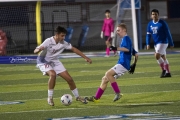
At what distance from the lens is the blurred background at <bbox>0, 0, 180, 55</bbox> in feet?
96.2

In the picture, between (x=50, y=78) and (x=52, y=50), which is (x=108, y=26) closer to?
(x=52, y=50)

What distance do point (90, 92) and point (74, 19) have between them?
1845 centimetres

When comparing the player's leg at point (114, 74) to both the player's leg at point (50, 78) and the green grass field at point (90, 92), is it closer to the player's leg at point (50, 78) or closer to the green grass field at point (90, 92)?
the green grass field at point (90, 92)

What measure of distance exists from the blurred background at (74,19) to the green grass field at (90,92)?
558cm

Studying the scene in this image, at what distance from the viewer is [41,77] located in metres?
20.2

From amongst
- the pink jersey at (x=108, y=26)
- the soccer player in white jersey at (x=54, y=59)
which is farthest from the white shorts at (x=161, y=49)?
the pink jersey at (x=108, y=26)

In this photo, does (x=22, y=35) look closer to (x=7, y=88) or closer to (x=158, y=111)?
(x=7, y=88)

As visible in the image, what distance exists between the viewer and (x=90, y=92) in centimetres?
1557

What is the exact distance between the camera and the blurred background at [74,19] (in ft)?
96.2

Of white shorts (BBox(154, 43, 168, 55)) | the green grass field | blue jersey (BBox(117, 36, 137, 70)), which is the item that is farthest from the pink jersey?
blue jersey (BBox(117, 36, 137, 70))

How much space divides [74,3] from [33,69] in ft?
33.8

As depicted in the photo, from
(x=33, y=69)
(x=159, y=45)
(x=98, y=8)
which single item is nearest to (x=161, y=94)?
(x=159, y=45)

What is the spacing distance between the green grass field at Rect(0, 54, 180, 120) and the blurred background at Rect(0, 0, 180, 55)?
5.58m

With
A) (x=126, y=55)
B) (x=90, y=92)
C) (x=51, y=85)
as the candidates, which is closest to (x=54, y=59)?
(x=51, y=85)
